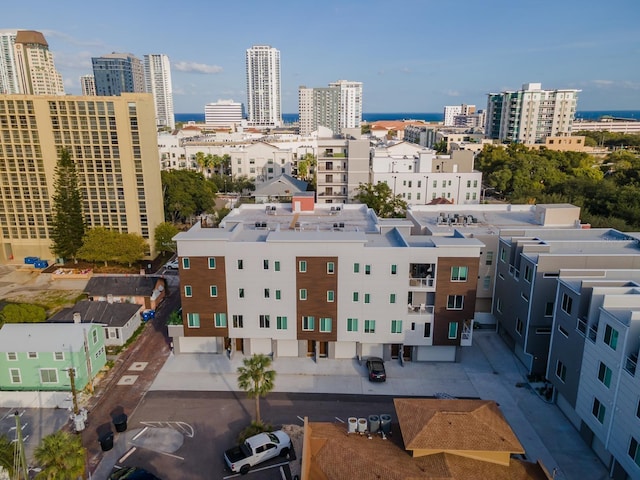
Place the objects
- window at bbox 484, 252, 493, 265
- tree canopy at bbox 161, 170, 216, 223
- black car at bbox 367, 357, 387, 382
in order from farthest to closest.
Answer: tree canopy at bbox 161, 170, 216, 223 < window at bbox 484, 252, 493, 265 < black car at bbox 367, 357, 387, 382

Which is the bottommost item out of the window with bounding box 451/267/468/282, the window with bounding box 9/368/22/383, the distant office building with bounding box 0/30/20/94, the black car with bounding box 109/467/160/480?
the black car with bounding box 109/467/160/480

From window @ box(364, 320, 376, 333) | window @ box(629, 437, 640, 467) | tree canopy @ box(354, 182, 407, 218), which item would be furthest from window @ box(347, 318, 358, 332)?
tree canopy @ box(354, 182, 407, 218)

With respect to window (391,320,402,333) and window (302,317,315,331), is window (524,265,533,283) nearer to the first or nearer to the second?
window (391,320,402,333)

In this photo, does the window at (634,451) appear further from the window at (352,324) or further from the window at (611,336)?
the window at (352,324)

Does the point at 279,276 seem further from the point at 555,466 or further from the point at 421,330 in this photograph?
the point at 555,466

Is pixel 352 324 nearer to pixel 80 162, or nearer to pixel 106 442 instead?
pixel 106 442

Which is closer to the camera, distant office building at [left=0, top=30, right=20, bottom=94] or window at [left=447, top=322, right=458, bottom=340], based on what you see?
window at [left=447, top=322, right=458, bottom=340]

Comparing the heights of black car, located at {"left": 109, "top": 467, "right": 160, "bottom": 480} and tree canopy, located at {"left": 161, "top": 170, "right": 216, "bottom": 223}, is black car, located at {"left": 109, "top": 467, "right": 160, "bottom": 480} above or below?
below

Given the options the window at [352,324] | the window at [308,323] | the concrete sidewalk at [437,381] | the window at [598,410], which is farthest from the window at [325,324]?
the window at [598,410]
